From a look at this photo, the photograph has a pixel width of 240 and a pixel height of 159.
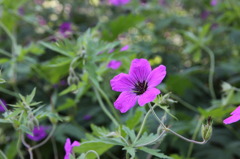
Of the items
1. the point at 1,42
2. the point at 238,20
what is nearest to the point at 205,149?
the point at 238,20

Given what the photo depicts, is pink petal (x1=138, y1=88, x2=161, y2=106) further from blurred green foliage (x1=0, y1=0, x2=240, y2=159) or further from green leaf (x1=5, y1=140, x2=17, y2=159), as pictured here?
green leaf (x1=5, y1=140, x2=17, y2=159)

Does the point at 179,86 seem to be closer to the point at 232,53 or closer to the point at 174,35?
the point at 232,53

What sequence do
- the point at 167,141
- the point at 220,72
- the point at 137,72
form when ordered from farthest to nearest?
the point at 220,72
the point at 167,141
the point at 137,72

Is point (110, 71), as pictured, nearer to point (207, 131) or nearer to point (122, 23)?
point (122, 23)

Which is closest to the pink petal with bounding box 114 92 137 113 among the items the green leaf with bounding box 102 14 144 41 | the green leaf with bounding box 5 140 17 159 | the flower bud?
the flower bud

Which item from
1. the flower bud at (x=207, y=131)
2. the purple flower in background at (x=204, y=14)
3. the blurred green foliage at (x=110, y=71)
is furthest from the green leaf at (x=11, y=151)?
the purple flower in background at (x=204, y=14)

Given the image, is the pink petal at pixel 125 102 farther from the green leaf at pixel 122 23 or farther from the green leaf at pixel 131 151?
the green leaf at pixel 122 23
